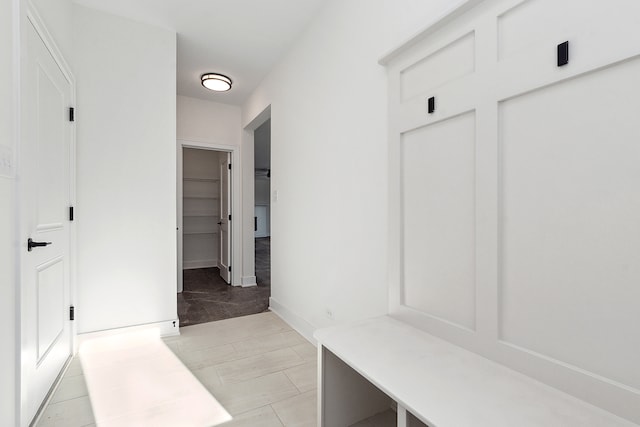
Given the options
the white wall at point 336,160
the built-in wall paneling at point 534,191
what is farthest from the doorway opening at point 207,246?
the built-in wall paneling at point 534,191

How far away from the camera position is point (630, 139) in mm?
842

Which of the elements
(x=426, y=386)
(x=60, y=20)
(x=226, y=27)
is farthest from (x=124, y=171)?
(x=426, y=386)

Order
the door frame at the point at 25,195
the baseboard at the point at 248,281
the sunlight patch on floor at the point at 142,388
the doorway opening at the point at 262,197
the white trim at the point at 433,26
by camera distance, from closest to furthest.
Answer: the white trim at the point at 433,26 < the door frame at the point at 25,195 < the sunlight patch on floor at the point at 142,388 < the baseboard at the point at 248,281 < the doorway opening at the point at 262,197

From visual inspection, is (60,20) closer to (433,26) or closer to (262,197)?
(433,26)

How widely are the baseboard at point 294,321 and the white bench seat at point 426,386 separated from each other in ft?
3.57

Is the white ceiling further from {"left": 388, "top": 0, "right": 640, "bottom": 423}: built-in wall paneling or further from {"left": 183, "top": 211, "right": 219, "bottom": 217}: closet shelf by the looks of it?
{"left": 183, "top": 211, "right": 219, "bottom": 217}: closet shelf

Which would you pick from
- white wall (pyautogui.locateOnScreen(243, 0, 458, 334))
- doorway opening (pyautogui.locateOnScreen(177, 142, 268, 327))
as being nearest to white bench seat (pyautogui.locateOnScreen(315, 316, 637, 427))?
white wall (pyautogui.locateOnScreen(243, 0, 458, 334))

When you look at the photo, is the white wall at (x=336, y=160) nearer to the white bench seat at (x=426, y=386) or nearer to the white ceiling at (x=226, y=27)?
the white ceiling at (x=226, y=27)

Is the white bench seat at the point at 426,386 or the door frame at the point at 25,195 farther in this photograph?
the door frame at the point at 25,195

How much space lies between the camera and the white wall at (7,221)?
4.16 feet

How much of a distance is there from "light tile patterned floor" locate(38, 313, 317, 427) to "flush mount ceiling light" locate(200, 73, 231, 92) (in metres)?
2.79

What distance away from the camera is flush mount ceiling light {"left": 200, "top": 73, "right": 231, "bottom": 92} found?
357cm

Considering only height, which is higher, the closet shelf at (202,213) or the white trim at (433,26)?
the white trim at (433,26)

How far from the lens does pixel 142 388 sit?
75.5 inches
